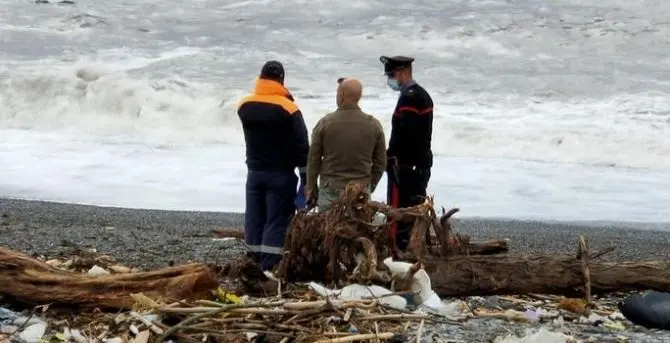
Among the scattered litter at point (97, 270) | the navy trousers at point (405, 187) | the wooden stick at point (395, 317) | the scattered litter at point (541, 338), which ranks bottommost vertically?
the scattered litter at point (541, 338)

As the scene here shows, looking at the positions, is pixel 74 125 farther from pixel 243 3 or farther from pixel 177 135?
pixel 243 3

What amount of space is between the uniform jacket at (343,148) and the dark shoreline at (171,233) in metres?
1.47

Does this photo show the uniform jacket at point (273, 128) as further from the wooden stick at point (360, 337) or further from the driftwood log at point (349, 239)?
the wooden stick at point (360, 337)

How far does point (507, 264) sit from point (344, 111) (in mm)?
1551

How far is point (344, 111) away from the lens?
7.24 metres

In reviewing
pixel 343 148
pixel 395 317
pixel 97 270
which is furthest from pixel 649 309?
pixel 97 270

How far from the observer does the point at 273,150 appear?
741 centimetres

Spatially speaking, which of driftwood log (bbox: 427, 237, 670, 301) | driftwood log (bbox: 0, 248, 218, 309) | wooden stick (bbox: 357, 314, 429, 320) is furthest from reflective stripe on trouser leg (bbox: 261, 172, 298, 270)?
wooden stick (bbox: 357, 314, 429, 320)

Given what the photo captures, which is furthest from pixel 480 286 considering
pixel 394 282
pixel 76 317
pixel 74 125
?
pixel 74 125

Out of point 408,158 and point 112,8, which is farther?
point 112,8

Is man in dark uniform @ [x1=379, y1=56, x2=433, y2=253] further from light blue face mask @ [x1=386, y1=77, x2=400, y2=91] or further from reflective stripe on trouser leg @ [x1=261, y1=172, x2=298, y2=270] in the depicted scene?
reflective stripe on trouser leg @ [x1=261, y1=172, x2=298, y2=270]

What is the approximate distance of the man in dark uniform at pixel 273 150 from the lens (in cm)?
736

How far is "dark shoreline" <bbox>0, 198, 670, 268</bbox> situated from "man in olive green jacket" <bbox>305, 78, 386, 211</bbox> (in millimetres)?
1437

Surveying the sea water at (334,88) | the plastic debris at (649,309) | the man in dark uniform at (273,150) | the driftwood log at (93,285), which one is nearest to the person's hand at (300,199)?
the man in dark uniform at (273,150)
